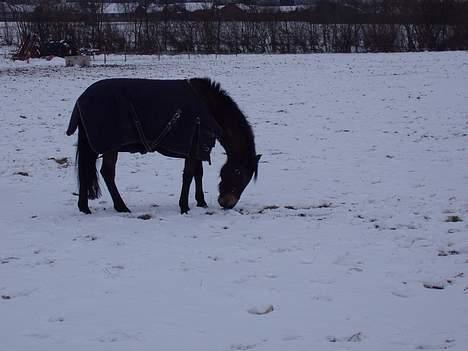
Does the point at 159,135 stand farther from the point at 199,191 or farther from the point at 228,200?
the point at 228,200

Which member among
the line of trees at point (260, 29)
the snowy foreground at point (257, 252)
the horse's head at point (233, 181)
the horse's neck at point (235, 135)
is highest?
the line of trees at point (260, 29)

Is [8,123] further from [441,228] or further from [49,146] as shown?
[441,228]

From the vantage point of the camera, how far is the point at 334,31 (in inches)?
1845

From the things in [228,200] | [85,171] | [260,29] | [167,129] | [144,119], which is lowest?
[228,200]

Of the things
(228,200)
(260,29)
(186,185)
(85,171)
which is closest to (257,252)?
(228,200)

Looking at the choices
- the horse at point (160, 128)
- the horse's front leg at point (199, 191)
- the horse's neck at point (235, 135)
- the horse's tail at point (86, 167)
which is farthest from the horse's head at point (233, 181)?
the horse's tail at point (86, 167)

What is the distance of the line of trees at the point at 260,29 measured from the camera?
4450cm

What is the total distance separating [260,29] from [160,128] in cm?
4362

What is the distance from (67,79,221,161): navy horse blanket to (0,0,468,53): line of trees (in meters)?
39.9

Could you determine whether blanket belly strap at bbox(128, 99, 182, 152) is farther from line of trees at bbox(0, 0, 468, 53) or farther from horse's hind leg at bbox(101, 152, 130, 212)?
line of trees at bbox(0, 0, 468, 53)

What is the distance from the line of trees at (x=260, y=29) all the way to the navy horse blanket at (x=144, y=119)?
131 ft

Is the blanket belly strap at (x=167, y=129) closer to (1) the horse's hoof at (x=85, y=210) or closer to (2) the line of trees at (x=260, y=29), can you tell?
(1) the horse's hoof at (x=85, y=210)

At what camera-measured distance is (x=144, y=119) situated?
6398mm

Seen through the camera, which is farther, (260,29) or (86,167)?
(260,29)
